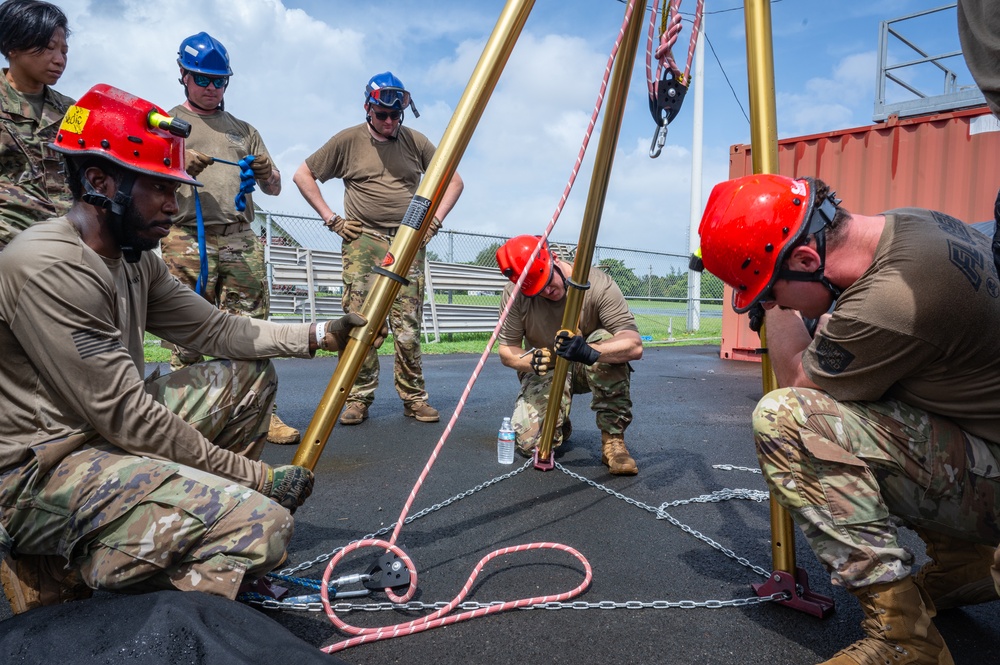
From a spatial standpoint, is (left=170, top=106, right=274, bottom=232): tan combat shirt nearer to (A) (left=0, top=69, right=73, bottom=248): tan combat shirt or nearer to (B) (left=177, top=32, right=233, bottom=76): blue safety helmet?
(B) (left=177, top=32, right=233, bottom=76): blue safety helmet

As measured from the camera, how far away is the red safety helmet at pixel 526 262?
418 cm

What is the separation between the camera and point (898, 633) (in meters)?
1.87

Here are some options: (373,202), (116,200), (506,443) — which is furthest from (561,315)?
(116,200)

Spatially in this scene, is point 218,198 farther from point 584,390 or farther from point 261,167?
point 584,390

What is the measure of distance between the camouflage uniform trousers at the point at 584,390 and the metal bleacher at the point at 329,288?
22.5 ft

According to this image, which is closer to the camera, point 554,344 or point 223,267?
point 554,344

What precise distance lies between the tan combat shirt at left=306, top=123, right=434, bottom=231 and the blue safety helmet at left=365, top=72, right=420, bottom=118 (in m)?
0.30

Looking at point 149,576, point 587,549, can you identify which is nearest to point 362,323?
point 149,576

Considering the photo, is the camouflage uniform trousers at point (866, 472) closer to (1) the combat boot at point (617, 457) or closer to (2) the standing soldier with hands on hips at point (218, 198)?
(1) the combat boot at point (617, 457)

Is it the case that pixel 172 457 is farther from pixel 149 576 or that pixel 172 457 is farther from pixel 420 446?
pixel 420 446

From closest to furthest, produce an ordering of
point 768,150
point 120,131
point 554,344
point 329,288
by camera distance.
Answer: point 120,131 < point 768,150 < point 554,344 < point 329,288

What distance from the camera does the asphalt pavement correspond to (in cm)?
215

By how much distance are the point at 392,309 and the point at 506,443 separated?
1.64 metres

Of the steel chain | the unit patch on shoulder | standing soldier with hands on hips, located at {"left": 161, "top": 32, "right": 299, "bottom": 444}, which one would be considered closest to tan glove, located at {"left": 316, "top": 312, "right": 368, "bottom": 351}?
the steel chain
